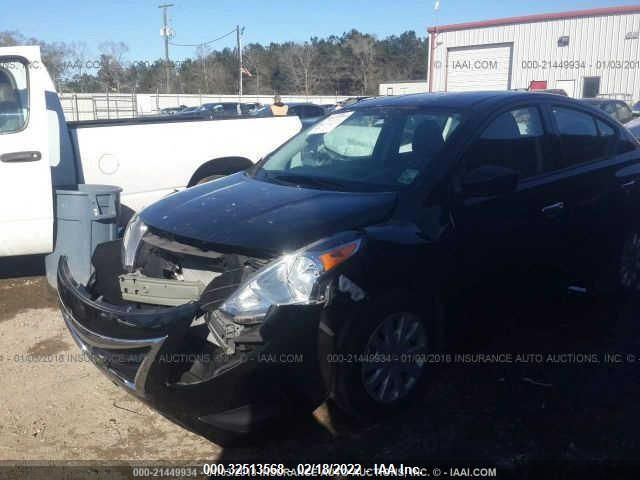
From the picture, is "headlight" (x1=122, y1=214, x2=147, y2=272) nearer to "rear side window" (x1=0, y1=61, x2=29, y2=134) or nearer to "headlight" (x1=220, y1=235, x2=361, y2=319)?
"headlight" (x1=220, y1=235, x2=361, y2=319)

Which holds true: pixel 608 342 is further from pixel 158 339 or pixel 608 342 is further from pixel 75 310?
pixel 75 310

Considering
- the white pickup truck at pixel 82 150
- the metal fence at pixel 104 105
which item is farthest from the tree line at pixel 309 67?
the white pickup truck at pixel 82 150

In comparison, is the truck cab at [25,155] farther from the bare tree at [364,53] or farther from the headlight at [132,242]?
the bare tree at [364,53]

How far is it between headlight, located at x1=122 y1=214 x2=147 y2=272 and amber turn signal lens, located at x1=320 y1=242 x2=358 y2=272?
4.28 ft

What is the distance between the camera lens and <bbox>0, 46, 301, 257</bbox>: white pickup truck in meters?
4.80

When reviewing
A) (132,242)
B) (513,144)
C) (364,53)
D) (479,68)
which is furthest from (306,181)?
(364,53)

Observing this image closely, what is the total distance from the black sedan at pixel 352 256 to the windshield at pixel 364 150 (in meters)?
0.01

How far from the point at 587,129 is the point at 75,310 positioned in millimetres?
3685

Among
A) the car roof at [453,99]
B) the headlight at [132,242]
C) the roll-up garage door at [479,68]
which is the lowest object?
the headlight at [132,242]

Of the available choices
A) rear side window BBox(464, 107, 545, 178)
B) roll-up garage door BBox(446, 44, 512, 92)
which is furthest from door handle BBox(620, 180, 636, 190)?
roll-up garage door BBox(446, 44, 512, 92)

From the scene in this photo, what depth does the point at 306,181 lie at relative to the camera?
3.71 m

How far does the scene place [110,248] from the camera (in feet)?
12.1

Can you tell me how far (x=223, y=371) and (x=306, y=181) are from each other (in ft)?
4.89

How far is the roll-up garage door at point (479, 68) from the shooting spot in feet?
116
